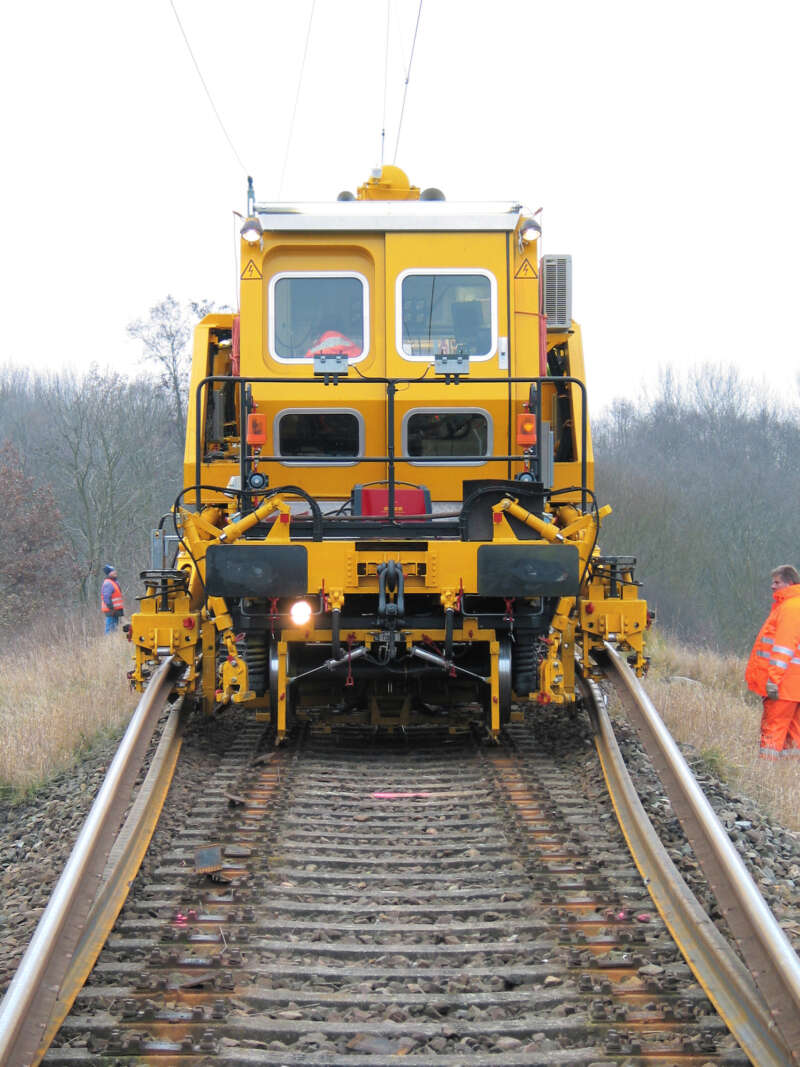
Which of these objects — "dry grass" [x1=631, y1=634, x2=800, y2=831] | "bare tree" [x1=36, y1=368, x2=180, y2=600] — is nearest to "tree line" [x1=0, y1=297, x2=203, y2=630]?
"bare tree" [x1=36, y1=368, x2=180, y2=600]

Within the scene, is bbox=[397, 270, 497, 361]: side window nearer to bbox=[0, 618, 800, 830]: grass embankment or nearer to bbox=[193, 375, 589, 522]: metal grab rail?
bbox=[193, 375, 589, 522]: metal grab rail

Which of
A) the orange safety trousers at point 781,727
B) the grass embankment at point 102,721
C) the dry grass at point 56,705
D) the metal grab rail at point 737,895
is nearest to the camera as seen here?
the metal grab rail at point 737,895

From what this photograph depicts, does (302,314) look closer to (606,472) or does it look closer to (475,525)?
(475,525)

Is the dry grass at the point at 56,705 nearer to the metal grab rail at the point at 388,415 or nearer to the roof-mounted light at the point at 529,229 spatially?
the metal grab rail at the point at 388,415

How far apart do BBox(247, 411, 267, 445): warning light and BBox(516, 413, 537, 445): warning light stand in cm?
187

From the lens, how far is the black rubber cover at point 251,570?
6.46 metres

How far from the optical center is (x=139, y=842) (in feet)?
16.6

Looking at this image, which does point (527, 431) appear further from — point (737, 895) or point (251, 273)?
point (737, 895)

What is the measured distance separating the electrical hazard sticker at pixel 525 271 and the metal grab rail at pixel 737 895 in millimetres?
3431

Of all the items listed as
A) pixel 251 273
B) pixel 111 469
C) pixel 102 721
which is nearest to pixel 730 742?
pixel 102 721

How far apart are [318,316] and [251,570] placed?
2311mm

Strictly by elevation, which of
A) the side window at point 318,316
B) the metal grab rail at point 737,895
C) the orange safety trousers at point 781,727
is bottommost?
the orange safety trousers at point 781,727

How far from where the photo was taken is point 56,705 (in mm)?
8852

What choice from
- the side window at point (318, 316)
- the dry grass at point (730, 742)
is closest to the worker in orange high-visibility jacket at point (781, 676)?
the dry grass at point (730, 742)
